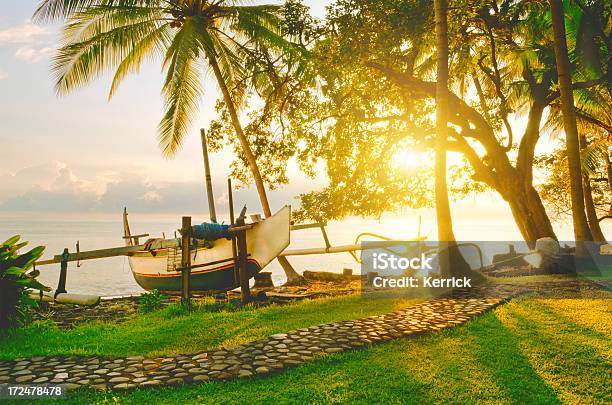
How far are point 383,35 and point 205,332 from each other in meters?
10.1

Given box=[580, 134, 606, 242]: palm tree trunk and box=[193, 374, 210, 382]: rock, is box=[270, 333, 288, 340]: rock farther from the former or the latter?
box=[580, 134, 606, 242]: palm tree trunk

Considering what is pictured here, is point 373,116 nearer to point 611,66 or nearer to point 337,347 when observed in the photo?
point 611,66

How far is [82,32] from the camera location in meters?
13.5

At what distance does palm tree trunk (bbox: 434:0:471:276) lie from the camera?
32.4 ft

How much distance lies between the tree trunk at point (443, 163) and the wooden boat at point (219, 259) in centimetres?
419

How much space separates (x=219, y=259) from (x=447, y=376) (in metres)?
10.3

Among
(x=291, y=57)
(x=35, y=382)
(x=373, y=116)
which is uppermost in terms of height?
(x=291, y=57)

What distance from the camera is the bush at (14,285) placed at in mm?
7887

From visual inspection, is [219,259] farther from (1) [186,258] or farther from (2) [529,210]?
(2) [529,210]

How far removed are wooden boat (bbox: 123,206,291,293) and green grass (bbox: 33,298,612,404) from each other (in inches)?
254

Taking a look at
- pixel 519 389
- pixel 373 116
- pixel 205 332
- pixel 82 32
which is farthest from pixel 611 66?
pixel 82 32

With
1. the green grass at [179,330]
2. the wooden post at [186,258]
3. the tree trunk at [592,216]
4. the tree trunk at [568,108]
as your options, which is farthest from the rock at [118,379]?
the tree trunk at [592,216]

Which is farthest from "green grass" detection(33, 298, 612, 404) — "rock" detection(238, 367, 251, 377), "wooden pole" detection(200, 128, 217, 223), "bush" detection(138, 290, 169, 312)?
"wooden pole" detection(200, 128, 217, 223)

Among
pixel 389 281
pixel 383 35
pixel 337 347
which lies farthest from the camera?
pixel 383 35
